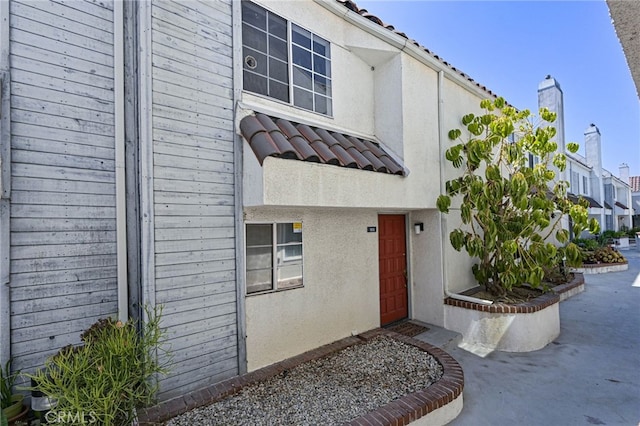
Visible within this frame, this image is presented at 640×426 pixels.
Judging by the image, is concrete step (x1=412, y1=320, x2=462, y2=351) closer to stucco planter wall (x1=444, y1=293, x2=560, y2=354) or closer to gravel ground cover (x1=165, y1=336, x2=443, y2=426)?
stucco planter wall (x1=444, y1=293, x2=560, y2=354)

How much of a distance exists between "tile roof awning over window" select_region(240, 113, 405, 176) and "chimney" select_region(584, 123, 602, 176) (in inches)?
1372

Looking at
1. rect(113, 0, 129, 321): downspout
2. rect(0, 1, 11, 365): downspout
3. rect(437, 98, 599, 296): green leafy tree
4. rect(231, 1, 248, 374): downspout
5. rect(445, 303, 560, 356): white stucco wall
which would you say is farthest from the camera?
rect(437, 98, 599, 296): green leafy tree

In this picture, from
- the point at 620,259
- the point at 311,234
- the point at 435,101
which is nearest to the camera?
the point at 311,234

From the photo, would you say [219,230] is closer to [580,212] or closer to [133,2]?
[133,2]

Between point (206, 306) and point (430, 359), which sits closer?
point (206, 306)

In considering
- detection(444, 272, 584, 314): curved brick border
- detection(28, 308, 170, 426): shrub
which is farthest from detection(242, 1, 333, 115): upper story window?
detection(444, 272, 584, 314): curved brick border

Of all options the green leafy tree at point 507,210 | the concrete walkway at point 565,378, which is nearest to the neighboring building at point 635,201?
the concrete walkway at point 565,378

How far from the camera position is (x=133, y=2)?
5074 millimetres

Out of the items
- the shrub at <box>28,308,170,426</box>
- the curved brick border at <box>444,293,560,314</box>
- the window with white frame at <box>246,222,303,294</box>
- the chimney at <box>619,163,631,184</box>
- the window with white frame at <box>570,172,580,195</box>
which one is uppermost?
the chimney at <box>619,163,631,184</box>

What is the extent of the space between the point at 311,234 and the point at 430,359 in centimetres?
364

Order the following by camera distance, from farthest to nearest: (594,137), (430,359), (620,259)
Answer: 1. (594,137)
2. (620,259)
3. (430,359)

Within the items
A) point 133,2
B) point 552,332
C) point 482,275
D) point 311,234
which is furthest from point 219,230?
point 552,332

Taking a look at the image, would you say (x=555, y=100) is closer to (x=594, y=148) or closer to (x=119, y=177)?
(x=594, y=148)

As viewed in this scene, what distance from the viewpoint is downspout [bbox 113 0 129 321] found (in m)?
4.94
